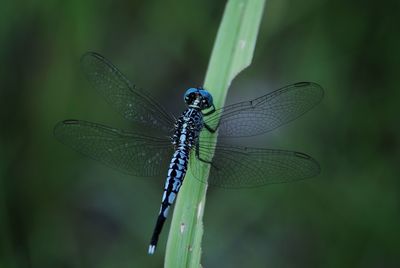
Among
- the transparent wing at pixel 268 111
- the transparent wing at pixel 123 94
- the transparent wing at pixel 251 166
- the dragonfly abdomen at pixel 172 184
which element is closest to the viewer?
the transparent wing at pixel 251 166

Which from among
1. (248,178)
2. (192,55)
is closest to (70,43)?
(192,55)

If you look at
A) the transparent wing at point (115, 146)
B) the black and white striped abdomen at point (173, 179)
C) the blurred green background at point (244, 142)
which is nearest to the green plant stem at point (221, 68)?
the black and white striped abdomen at point (173, 179)

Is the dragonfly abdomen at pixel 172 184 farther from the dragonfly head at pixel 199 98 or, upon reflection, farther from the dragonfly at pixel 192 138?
the dragonfly head at pixel 199 98

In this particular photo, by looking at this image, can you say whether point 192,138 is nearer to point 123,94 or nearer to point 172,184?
point 172,184

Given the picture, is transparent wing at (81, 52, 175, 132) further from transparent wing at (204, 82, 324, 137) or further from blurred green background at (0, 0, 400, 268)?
blurred green background at (0, 0, 400, 268)

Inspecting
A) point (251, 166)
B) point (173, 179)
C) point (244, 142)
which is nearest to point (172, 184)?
point (173, 179)

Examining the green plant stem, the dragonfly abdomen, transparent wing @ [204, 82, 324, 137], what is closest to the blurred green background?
the dragonfly abdomen

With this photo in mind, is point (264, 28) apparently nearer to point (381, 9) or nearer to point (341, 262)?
point (381, 9)
